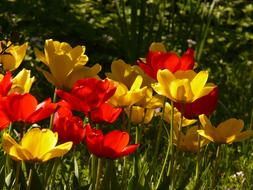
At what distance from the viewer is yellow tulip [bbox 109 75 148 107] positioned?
192cm

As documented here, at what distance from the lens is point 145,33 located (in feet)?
18.8

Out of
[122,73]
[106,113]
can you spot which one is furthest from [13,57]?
[106,113]

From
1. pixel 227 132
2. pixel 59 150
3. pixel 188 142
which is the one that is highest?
pixel 59 150

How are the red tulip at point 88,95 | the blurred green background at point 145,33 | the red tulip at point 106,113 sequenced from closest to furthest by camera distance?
1. the red tulip at point 88,95
2. the red tulip at point 106,113
3. the blurred green background at point 145,33

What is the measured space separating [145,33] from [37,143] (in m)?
4.23

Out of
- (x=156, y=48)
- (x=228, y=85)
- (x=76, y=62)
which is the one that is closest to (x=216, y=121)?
(x=228, y=85)

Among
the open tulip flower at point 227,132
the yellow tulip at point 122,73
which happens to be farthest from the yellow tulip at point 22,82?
the open tulip flower at point 227,132

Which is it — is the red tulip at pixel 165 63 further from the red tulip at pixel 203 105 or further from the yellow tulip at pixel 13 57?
the yellow tulip at pixel 13 57

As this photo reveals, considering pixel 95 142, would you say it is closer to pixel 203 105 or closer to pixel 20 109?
pixel 20 109

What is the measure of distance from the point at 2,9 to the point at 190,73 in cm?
351

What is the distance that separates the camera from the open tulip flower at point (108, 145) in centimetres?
165

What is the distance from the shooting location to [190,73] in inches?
75.2

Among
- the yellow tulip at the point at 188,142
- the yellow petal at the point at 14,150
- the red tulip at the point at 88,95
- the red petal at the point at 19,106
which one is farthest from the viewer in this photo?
the yellow tulip at the point at 188,142

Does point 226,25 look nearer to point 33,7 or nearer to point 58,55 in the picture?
point 33,7
